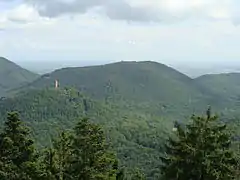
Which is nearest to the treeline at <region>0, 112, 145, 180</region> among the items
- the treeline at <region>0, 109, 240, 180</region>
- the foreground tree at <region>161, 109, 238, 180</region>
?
the treeline at <region>0, 109, 240, 180</region>

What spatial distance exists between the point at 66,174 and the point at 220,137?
25.5 ft

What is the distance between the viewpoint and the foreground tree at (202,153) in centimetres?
2116

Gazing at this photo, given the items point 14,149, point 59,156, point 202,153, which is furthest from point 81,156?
point 202,153

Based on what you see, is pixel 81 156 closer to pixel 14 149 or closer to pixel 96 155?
pixel 96 155

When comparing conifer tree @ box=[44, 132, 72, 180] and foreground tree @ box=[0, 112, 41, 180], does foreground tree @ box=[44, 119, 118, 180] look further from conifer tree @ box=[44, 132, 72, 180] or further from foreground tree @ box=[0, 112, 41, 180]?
foreground tree @ box=[0, 112, 41, 180]

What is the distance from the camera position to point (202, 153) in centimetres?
2116

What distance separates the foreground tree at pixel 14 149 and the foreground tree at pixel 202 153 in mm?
7174

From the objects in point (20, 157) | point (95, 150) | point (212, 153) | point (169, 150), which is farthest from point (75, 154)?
point (212, 153)

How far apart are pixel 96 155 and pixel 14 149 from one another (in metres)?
4.26

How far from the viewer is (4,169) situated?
22750mm

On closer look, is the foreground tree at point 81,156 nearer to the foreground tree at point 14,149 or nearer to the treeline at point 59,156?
the treeline at point 59,156

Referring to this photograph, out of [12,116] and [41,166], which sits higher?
[12,116]

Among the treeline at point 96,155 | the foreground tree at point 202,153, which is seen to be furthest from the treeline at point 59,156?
the foreground tree at point 202,153

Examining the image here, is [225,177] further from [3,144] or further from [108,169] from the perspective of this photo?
[3,144]
